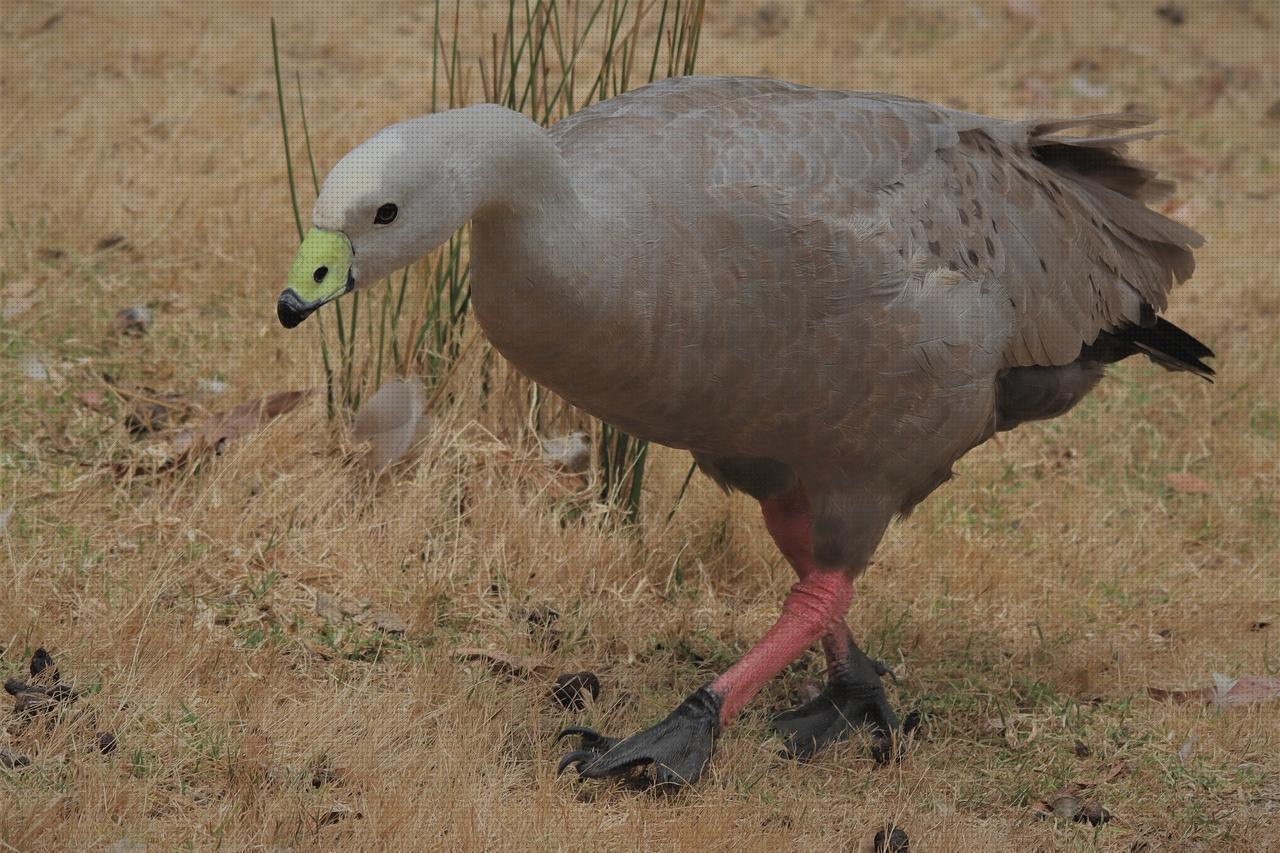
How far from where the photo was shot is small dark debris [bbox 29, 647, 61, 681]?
3320mm

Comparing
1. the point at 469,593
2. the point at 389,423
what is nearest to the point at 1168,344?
the point at 469,593

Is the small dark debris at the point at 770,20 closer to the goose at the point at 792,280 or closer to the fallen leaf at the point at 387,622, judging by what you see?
the goose at the point at 792,280

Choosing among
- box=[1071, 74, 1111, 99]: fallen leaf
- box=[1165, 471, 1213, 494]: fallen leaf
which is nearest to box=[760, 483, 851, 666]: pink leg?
box=[1165, 471, 1213, 494]: fallen leaf

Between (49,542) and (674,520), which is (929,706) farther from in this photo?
(49,542)

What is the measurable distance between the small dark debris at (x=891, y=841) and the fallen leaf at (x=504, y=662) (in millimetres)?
985

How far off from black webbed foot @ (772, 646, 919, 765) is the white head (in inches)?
68.5

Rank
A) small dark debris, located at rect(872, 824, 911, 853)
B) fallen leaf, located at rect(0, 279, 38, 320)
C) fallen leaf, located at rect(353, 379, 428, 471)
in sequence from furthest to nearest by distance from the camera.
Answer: fallen leaf, located at rect(0, 279, 38, 320) < fallen leaf, located at rect(353, 379, 428, 471) < small dark debris, located at rect(872, 824, 911, 853)

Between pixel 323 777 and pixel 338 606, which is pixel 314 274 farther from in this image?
pixel 338 606

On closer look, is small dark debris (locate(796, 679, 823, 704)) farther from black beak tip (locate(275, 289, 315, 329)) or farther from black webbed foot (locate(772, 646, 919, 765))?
black beak tip (locate(275, 289, 315, 329))

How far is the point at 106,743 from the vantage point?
311 centimetres

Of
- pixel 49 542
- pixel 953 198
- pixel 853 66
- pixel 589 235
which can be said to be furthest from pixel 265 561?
pixel 853 66

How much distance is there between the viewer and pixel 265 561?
403 centimetres

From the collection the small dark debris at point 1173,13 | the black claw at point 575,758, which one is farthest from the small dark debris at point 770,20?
the black claw at point 575,758

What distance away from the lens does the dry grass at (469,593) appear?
3203 millimetres
